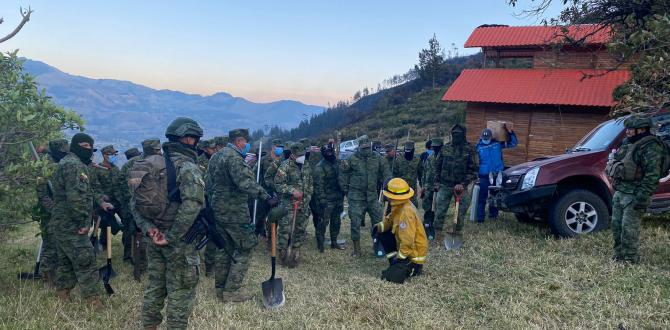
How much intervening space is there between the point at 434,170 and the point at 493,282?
3714 millimetres

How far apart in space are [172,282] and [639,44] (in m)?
6.55

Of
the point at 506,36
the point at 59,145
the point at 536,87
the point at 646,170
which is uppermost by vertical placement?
the point at 506,36

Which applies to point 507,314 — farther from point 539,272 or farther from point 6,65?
point 6,65

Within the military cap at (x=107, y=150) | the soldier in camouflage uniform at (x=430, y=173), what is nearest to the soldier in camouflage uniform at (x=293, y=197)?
the soldier in camouflage uniform at (x=430, y=173)

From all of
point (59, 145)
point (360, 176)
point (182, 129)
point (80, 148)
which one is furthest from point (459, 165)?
point (59, 145)

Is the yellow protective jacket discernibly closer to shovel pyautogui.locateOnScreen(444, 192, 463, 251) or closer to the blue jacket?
A: shovel pyautogui.locateOnScreen(444, 192, 463, 251)

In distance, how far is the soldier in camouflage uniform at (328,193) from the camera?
27.8 feet

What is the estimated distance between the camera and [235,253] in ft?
18.3

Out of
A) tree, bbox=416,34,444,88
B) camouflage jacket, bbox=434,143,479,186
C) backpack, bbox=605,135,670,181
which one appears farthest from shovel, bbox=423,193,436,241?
tree, bbox=416,34,444,88

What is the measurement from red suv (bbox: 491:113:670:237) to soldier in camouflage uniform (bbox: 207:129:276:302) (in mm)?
4395

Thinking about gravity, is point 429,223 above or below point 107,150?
below

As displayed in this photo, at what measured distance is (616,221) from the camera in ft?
19.4

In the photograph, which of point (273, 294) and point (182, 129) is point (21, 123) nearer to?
point (182, 129)

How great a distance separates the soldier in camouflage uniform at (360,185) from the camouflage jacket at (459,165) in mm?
1259
